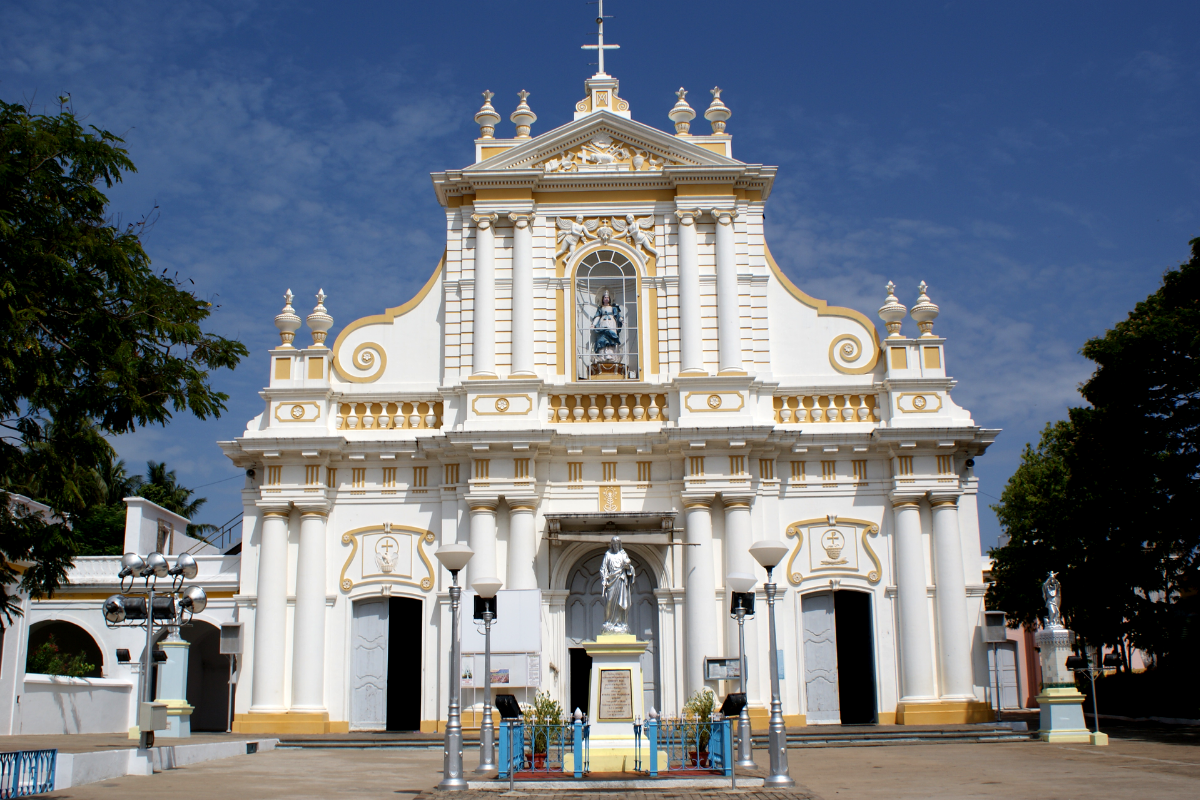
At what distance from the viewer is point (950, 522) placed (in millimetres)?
21438

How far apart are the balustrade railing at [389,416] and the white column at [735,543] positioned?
626 centimetres

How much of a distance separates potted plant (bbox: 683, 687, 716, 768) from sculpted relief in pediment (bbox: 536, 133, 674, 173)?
11281mm

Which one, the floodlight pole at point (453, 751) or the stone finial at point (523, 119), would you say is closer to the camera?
the floodlight pole at point (453, 751)

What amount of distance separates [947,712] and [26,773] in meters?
15.8

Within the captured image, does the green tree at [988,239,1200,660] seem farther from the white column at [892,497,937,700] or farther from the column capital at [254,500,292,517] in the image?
the column capital at [254,500,292,517]

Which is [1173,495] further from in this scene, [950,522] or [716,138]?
[716,138]

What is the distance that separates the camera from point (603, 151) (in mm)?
23562

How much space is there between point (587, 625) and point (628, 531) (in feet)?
7.05

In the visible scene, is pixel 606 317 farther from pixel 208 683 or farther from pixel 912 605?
pixel 208 683

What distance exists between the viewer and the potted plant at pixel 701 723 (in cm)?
1442

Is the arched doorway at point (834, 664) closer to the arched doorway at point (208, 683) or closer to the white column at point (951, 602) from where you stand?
the white column at point (951, 602)

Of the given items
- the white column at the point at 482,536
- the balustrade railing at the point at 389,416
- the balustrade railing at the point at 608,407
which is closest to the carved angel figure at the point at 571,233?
the balustrade railing at the point at 608,407

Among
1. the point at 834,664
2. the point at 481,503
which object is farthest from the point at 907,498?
the point at 481,503

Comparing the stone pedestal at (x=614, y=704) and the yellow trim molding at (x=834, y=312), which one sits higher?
the yellow trim molding at (x=834, y=312)
